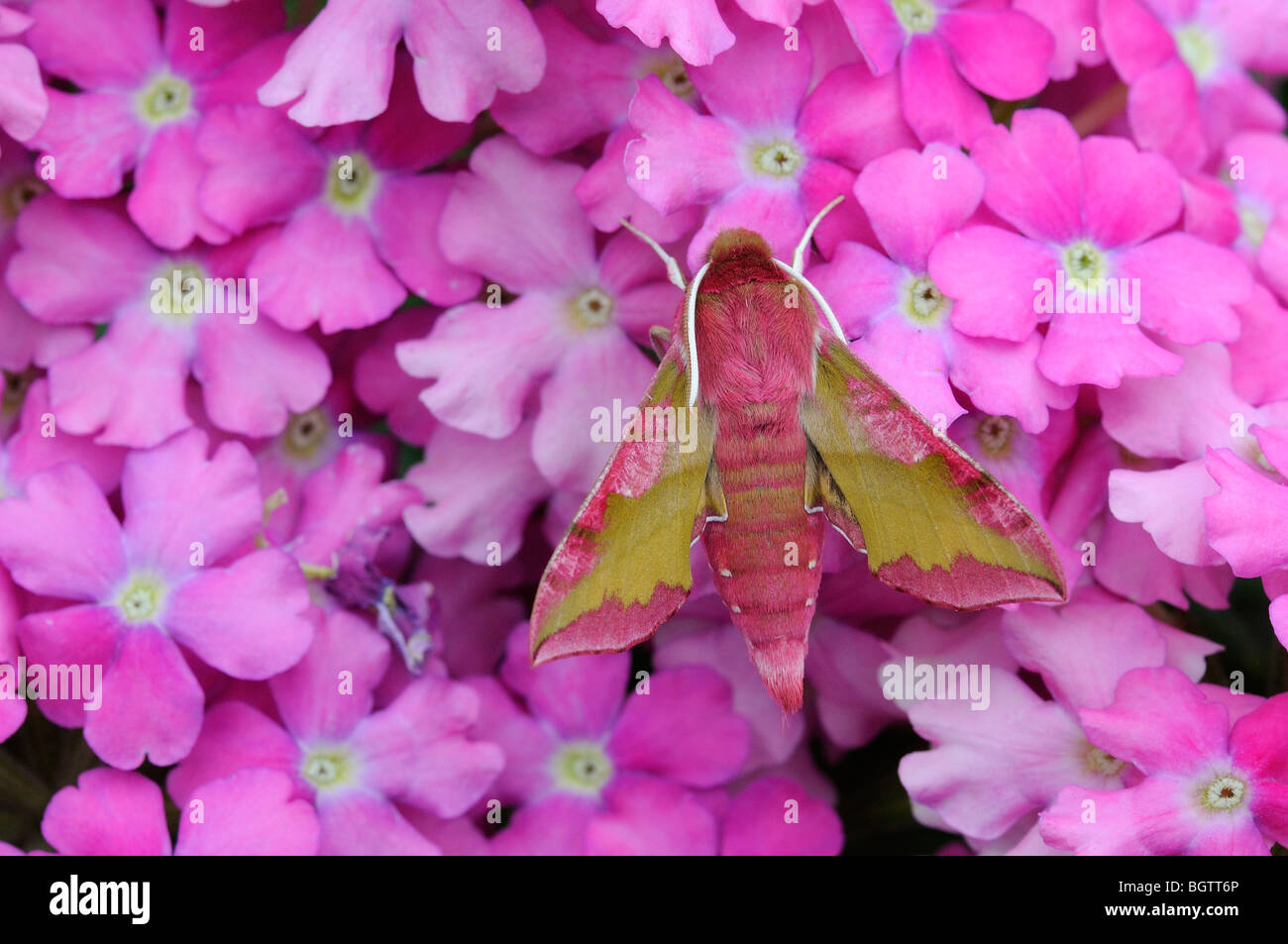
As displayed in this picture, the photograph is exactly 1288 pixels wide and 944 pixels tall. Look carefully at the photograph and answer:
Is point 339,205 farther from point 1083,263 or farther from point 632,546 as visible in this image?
point 1083,263

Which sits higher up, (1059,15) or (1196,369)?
(1059,15)

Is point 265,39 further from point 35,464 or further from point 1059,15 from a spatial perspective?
point 1059,15

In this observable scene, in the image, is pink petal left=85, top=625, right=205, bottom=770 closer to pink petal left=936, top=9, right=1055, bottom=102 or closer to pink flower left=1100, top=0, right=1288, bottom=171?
pink petal left=936, top=9, right=1055, bottom=102

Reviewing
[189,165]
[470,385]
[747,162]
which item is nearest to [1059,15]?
[747,162]

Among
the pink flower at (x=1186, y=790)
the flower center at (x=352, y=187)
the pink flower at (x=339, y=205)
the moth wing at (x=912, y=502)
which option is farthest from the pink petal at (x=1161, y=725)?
the flower center at (x=352, y=187)

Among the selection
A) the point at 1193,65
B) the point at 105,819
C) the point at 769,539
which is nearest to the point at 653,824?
the point at 769,539
